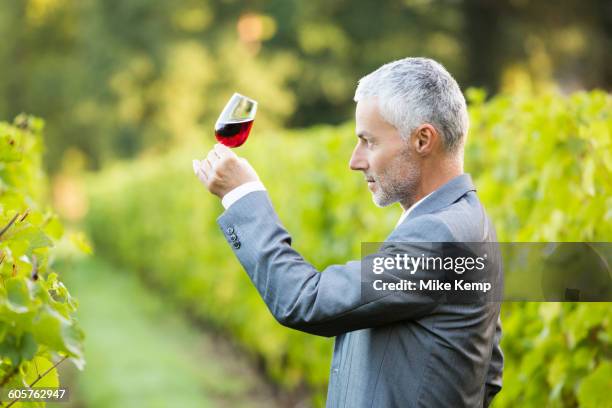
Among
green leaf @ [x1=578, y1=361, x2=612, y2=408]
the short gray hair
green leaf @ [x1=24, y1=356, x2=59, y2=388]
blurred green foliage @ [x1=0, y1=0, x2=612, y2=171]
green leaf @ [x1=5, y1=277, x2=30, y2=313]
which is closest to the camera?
green leaf @ [x1=5, y1=277, x2=30, y2=313]

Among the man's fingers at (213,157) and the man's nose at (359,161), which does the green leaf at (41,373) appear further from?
the man's nose at (359,161)

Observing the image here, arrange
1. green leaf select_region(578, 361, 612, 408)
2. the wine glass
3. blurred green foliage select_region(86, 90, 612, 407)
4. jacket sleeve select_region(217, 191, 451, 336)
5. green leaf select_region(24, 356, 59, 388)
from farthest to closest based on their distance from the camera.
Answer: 1. blurred green foliage select_region(86, 90, 612, 407)
2. green leaf select_region(578, 361, 612, 408)
3. the wine glass
4. jacket sleeve select_region(217, 191, 451, 336)
5. green leaf select_region(24, 356, 59, 388)

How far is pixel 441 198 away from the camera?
2.13 metres

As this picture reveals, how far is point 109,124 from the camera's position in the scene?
3266cm

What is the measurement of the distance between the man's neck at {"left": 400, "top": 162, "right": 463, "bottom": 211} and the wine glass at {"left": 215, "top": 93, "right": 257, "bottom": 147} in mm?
538

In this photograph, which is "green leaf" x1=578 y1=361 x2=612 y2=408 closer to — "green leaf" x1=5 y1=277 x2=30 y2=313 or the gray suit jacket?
the gray suit jacket

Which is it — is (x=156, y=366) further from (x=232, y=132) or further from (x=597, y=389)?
(x=232, y=132)

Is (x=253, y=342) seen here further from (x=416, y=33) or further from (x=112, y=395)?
(x=416, y=33)

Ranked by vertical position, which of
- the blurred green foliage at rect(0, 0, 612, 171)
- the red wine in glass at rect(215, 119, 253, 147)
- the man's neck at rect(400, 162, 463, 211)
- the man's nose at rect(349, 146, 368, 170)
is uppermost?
the blurred green foliage at rect(0, 0, 612, 171)

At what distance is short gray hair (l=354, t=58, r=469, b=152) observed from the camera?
206 cm

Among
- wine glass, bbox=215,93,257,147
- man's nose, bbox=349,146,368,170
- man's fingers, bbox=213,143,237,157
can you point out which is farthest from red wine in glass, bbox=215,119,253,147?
man's nose, bbox=349,146,368,170

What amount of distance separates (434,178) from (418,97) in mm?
241

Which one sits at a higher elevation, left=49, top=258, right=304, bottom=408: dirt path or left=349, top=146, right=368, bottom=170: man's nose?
left=349, top=146, right=368, bottom=170: man's nose

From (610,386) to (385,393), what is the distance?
110 centimetres
